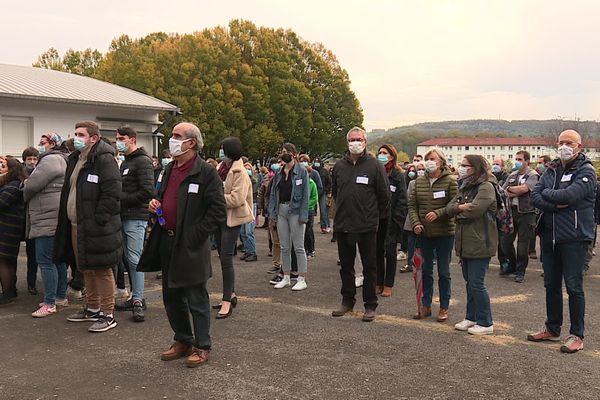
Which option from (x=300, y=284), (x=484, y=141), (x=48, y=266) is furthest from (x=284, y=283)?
(x=484, y=141)

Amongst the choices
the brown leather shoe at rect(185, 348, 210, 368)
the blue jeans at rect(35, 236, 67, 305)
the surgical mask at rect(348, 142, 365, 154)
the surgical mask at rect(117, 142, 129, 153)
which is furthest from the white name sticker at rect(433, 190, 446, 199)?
the blue jeans at rect(35, 236, 67, 305)

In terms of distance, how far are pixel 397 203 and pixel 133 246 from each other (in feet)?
11.9

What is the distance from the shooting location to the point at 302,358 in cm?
479

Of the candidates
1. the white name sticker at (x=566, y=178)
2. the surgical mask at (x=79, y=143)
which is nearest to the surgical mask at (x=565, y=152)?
the white name sticker at (x=566, y=178)

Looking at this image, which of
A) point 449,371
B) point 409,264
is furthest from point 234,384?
point 409,264

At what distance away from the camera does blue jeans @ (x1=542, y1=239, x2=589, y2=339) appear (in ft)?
16.5

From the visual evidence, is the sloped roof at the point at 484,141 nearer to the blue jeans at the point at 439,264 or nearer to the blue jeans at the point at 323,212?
the blue jeans at the point at 323,212

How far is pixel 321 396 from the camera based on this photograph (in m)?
3.99

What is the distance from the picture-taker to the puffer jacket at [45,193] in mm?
6168

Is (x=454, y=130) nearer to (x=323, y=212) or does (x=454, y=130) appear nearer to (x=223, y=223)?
(x=323, y=212)

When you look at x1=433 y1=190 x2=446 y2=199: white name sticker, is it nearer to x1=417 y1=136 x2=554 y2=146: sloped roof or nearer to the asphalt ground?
the asphalt ground

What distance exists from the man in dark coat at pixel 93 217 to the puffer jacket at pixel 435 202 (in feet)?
10.7

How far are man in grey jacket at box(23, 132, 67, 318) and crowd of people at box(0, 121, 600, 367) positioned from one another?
0.01 m

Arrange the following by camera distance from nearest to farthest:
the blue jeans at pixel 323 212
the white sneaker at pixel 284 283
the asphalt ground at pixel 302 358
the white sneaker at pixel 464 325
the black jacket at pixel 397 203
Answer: the asphalt ground at pixel 302 358 < the white sneaker at pixel 464 325 < the black jacket at pixel 397 203 < the white sneaker at pixel 284 283 < the blue jeans at pixel 323 212
